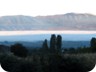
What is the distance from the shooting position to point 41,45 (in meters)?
1.48

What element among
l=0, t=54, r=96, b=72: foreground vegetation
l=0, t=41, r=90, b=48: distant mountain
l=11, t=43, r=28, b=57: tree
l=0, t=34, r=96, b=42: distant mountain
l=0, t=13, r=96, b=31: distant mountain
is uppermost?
l=0, t=13, r=96, b=31: distant mountain

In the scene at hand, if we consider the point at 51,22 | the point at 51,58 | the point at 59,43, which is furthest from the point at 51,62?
the point at 51,22

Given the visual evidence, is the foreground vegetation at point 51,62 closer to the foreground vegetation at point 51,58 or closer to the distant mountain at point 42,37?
the foreground vegetation at point 51,58

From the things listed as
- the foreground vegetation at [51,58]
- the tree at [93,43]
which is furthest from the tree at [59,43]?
the tree at [93,43]

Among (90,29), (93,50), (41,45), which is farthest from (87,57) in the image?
(41,45)

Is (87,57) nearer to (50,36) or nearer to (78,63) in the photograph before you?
(78,63)

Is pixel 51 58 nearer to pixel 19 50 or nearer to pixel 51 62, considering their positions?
pixel 51 62

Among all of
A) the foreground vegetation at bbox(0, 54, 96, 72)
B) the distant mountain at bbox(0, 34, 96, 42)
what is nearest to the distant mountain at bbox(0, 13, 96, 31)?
the distant mountain at bbox(0, 34, 96, 42)

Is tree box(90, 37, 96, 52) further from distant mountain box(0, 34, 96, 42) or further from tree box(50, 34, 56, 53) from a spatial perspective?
tree box(50, 34, 56, 53)

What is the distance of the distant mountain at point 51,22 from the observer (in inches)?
60.2

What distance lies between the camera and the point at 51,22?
5.09 feet

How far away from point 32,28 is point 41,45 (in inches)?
5.4

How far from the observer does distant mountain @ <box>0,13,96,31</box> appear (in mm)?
1528

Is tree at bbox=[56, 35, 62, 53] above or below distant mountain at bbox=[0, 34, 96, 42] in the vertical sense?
below
